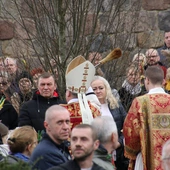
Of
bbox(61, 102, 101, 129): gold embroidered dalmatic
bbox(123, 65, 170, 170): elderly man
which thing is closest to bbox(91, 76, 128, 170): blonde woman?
bbox(123, 65, 170, 170): elderly man

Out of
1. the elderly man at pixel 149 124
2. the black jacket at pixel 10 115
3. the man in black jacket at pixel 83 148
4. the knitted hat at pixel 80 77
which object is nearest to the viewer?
the man in black jacket at pixel 83 148

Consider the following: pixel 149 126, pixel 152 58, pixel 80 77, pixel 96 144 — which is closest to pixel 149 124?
pixel 149 126

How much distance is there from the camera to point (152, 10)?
665 inches

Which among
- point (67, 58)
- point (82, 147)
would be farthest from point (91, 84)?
point (82, 147)

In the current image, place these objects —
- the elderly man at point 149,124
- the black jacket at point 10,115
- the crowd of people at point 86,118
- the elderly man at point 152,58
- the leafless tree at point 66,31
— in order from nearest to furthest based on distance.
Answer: the crowd of people at point 86,118
the elderly man at point 149,124
the leafless tree at point 66,31
the black jacket at point 10,115
the elderly man at point 152,58

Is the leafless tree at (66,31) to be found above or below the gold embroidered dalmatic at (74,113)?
above

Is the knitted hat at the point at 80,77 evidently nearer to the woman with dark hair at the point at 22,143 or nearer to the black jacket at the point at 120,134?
the black jacket at the point at 120,134

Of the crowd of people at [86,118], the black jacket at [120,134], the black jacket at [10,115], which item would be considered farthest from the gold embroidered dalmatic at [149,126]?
the black jacket at [10,115]

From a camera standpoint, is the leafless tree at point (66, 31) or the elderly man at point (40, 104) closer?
the elderly man at point (40, 104)

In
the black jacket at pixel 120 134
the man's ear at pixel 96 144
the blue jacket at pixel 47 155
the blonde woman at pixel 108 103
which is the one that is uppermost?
the man's ear at pixel 96 144

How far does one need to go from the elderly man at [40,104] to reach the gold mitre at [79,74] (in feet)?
1.13

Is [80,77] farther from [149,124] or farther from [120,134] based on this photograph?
[120,134]

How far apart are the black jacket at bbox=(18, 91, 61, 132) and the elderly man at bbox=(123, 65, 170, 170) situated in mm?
1053

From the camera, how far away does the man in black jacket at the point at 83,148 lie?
8391 millimetres
